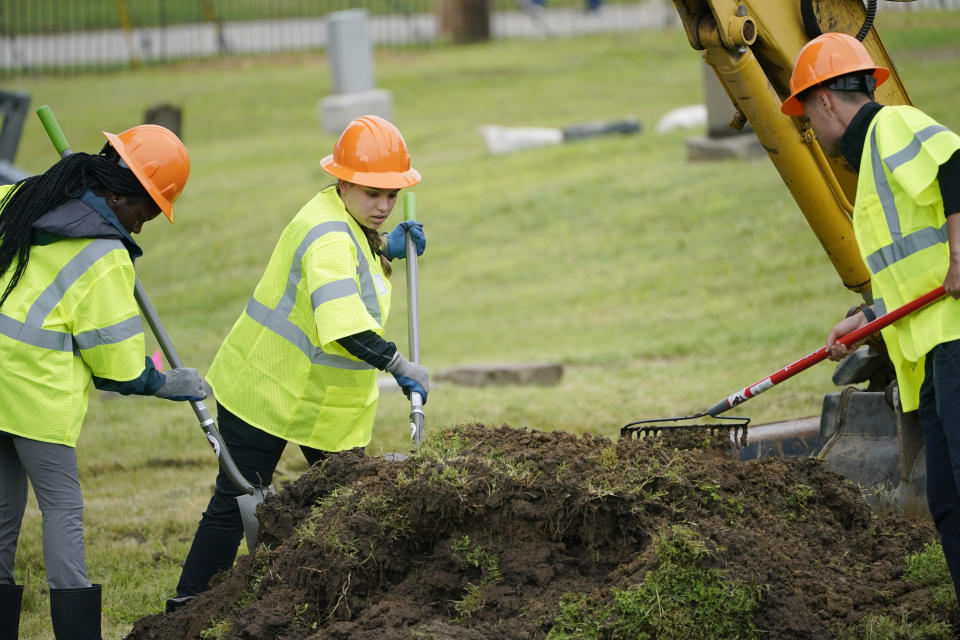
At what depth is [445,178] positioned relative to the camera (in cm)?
1795

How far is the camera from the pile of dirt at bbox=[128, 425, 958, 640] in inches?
144

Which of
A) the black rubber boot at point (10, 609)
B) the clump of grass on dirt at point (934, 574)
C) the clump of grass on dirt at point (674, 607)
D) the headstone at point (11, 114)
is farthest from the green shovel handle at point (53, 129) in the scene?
the headstone at point (11, 114)

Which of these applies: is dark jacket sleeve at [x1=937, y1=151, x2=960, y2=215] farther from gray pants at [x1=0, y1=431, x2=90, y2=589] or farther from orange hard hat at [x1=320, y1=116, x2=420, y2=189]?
gray pants at [x1=0, y1=431, x2=90, y2=589]

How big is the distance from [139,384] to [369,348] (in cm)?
90

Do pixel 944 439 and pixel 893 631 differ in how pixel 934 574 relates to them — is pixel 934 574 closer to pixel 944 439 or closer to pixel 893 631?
pixel 893 631

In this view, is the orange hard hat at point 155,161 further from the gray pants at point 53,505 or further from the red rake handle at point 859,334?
the red rake handle at point 859,334

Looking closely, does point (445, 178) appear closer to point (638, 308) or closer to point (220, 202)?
point (220, 202)

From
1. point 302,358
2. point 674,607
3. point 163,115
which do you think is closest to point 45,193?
point 302,358

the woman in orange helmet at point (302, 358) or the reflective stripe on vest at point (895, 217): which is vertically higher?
the reflective stripe on vest at point (895, 217)

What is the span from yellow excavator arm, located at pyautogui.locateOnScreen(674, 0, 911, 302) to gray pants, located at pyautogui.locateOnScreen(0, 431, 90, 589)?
306cm

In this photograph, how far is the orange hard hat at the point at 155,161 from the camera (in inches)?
167

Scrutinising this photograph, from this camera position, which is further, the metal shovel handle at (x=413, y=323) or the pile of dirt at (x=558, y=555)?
the metal shovel handle at (x=413, y=323)

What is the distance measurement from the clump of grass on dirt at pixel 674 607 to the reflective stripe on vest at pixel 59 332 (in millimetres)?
1928

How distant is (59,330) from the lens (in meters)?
4.06
